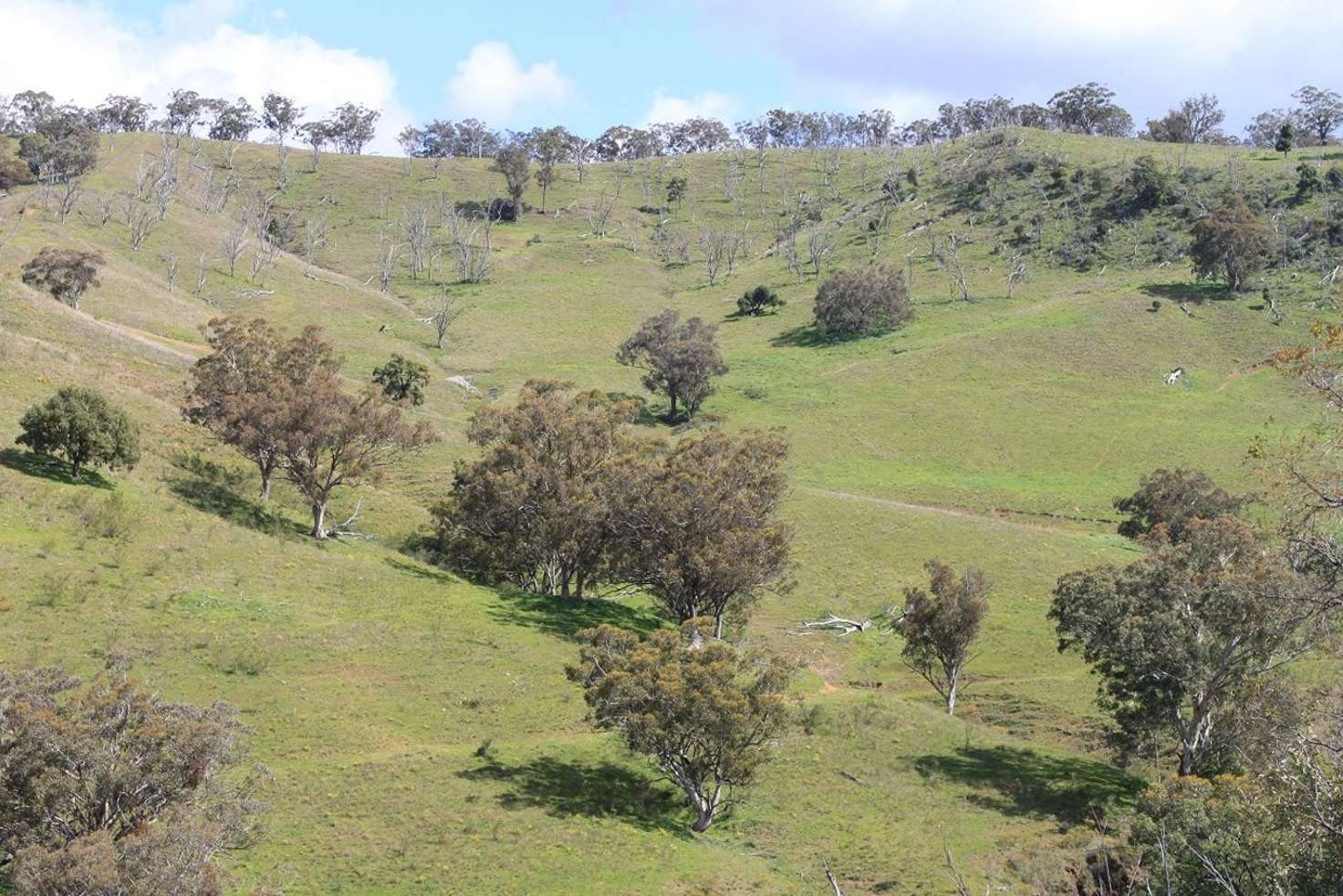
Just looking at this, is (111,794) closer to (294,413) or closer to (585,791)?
(585,791)

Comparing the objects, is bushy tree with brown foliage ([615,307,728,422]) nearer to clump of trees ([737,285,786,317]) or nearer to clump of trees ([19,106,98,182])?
clump of trees ([737,285,786,317])

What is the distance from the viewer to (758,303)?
132 metres

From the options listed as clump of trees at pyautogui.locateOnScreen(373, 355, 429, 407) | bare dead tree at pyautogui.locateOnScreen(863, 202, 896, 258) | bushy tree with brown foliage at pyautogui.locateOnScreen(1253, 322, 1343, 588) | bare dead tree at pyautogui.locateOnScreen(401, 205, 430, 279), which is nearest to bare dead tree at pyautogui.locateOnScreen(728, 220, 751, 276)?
bare dead tree at pyautogui.locateOnScreen(863, 202, 896, 258)

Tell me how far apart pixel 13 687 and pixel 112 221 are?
127 m

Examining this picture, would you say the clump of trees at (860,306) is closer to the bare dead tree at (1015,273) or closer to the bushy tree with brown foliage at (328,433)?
the bare dead tree at (1015,273)

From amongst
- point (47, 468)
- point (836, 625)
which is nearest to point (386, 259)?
point (47, 468)

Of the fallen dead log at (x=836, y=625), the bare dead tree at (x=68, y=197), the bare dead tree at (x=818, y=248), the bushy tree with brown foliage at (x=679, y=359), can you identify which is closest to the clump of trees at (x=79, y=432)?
the fallen dead log at (x=836, y=625)

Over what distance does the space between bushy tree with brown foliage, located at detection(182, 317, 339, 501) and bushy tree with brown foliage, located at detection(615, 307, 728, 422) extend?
40185mm

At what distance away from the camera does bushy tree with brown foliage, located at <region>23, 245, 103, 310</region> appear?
278ft

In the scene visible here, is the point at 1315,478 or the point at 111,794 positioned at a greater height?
the point at 1315,478

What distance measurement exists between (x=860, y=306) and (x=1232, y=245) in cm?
3853

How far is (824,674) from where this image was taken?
1930 inches

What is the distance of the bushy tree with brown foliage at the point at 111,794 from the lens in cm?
1781

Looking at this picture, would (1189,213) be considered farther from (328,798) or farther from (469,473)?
(328,798)
